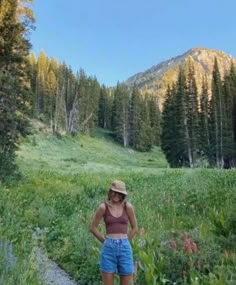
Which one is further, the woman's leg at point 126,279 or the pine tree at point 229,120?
the pine tree at point 229,120

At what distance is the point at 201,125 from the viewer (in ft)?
195

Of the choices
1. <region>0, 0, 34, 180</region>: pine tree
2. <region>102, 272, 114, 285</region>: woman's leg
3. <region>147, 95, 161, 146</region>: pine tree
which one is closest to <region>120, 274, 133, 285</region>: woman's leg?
<region>102, 272, 114, 285</region>: woman's leg

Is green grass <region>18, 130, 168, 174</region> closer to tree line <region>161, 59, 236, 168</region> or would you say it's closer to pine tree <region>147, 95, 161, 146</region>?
tree line <region>161, 59, 236, 168</region>

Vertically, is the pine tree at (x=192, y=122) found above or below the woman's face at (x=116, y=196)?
above

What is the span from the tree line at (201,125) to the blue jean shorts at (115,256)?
4974 centimetres

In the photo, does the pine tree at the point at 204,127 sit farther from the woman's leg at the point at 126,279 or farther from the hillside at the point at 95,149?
the woman's leg at the point at 126,279

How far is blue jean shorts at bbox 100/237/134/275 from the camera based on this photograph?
5.71m

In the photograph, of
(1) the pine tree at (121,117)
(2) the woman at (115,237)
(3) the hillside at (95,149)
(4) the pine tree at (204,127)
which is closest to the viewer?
(2) the woman at (115,237)

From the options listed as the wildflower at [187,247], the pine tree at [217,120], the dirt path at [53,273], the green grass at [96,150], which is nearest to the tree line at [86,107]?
the green grass at [96,150]

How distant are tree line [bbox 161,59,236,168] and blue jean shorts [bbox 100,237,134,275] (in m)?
49.7

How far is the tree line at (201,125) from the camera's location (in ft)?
184

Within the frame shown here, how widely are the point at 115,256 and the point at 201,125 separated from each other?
5502 cm

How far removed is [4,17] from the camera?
21.0 metres

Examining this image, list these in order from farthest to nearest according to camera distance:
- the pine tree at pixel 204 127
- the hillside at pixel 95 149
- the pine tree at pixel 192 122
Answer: the hillside at pixel 95 149
the pine tree at pixel 204 127
the pine tree at pixel 192 122
